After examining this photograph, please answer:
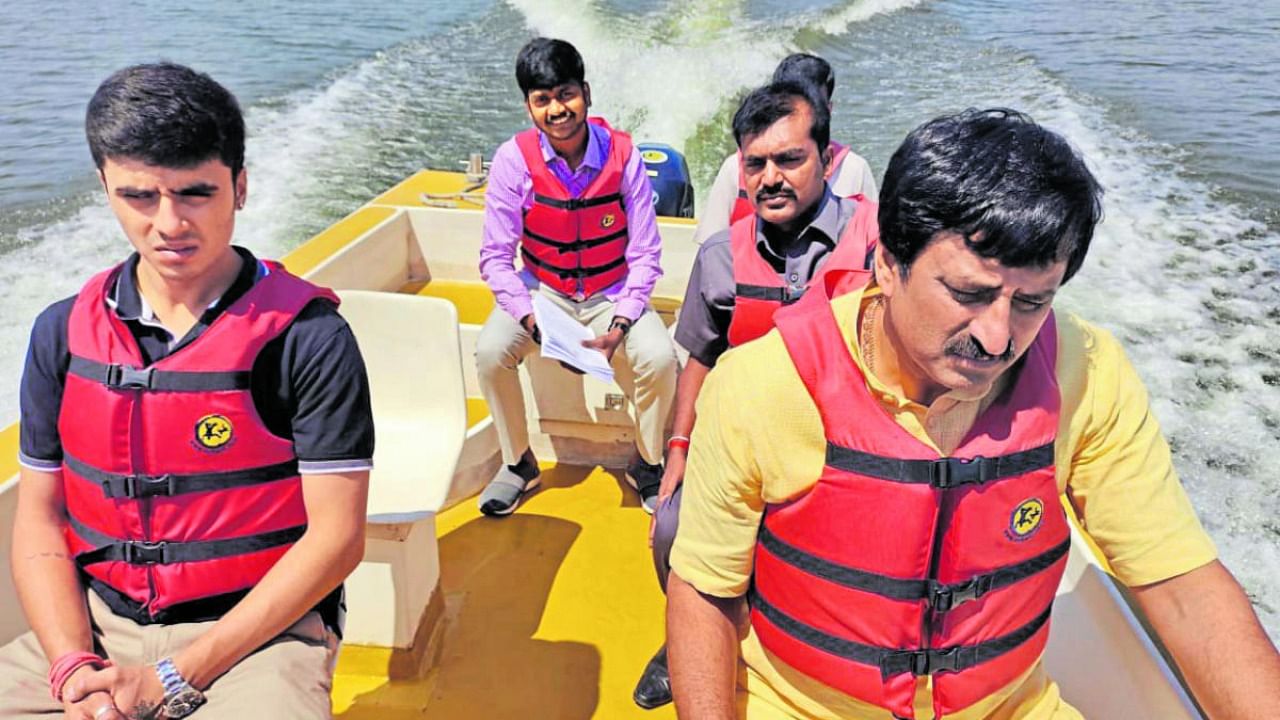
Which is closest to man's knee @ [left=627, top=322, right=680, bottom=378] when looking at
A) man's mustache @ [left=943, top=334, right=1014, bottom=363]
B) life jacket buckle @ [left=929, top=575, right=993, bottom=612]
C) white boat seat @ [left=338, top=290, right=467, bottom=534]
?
white boat seat @ [left=338, top=290, right=467, bottom=534]

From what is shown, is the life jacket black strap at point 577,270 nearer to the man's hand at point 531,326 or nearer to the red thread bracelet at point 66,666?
the man's hand at point 531,326

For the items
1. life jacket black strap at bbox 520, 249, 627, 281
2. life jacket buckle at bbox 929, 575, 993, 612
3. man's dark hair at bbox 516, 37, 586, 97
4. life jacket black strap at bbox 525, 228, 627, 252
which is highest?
man's dark hair at bbox 516, 37, 586, 97

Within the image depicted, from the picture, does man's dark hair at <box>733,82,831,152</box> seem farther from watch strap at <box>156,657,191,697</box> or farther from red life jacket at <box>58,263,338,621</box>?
watch strap at <box>156,657,191,697</box>

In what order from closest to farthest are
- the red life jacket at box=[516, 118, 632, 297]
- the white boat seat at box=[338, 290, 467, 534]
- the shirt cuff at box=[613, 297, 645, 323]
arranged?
the white boat seat at box=[338, 290, 467, 534] → the shirt cuff at box=[613, 297, 645, 323] → the red life jacket at box=[516, 118, 632, 297]

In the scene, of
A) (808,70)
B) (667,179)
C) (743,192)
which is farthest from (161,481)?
(667,179)

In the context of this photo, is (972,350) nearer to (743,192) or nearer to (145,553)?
(145,553)

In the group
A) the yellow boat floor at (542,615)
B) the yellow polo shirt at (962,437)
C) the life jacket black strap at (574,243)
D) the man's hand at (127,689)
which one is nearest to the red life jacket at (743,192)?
the life jacket black strap at (574,243)

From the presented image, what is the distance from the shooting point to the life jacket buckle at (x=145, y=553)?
1.34 m

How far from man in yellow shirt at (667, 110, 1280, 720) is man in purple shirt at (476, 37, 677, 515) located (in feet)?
5.01

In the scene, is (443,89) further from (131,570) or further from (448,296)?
(131,570)

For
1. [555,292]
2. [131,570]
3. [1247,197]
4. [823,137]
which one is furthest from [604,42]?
[131,570]

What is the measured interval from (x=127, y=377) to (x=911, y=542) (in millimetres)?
1068

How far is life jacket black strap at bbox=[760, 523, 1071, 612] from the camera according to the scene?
1154 millimetres

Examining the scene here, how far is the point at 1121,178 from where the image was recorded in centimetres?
764
